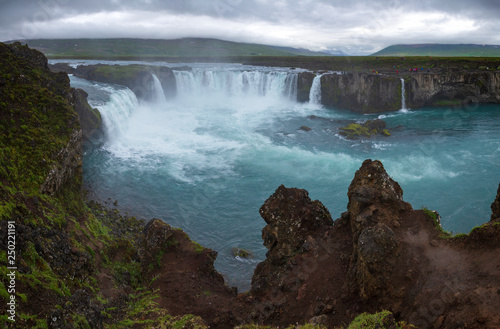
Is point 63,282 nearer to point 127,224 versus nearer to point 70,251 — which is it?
point 70,251

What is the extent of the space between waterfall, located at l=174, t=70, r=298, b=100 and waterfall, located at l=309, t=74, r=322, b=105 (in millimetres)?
2989

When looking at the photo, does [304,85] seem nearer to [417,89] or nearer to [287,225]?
[417,89]

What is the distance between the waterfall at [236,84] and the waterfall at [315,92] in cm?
299

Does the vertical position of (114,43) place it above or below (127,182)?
above

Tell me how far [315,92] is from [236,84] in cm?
1547

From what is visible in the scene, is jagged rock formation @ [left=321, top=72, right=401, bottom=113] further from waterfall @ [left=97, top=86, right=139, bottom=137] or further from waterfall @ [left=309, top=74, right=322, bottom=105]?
waterfall @ [left=97, top=86, right=139, bottom=137]

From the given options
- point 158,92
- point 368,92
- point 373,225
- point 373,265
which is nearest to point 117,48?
point 158,92

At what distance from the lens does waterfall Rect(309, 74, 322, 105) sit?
58.2m

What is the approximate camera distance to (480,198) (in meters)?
24.4

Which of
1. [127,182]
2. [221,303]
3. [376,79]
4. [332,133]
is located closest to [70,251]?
[221,303]

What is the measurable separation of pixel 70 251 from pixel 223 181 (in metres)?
16.5

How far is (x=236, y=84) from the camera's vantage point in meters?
63.5

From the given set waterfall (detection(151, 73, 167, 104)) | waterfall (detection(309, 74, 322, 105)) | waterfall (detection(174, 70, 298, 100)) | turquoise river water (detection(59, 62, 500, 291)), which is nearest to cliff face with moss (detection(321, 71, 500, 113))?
turquoise river water (detection(59, 62, 500, 291))

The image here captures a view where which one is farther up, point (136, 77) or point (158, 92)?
point (136, 77)
